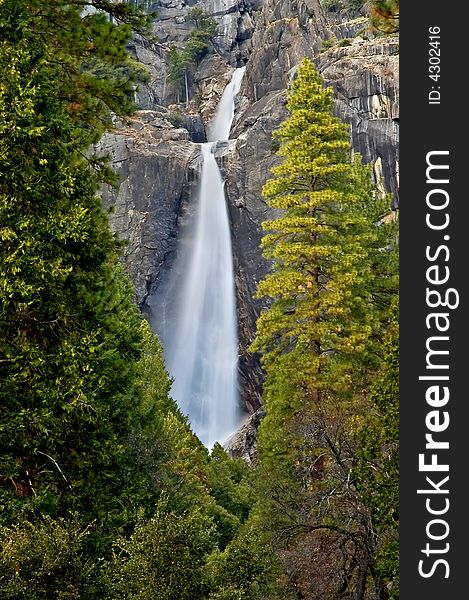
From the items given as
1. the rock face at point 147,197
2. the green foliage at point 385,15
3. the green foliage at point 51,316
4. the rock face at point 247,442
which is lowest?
the rock face at point 247,442

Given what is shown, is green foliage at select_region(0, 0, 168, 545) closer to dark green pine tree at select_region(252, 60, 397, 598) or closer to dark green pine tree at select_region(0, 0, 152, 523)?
dark green pine tree at select_region(0, 0, 152, 523)

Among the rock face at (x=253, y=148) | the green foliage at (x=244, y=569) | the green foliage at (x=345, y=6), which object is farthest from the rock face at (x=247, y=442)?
the green foliage at (x=345, y=6)

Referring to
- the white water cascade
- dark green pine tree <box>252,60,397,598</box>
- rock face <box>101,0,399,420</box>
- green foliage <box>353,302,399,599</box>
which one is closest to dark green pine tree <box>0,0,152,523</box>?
green foliage <box>353,302,399,599</box>

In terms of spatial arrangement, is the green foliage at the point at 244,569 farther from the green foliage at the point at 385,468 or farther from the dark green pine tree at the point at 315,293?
the dark green pine tree at the point at 315,293

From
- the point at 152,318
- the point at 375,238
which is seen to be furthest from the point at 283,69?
the point at 375,238

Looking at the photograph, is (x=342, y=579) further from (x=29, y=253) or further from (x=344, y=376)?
(x=29, y=253)

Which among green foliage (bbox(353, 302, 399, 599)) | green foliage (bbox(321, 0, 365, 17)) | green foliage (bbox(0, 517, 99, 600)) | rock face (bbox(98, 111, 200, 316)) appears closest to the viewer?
green foliage (bbox(0, 517, 99, 600))
